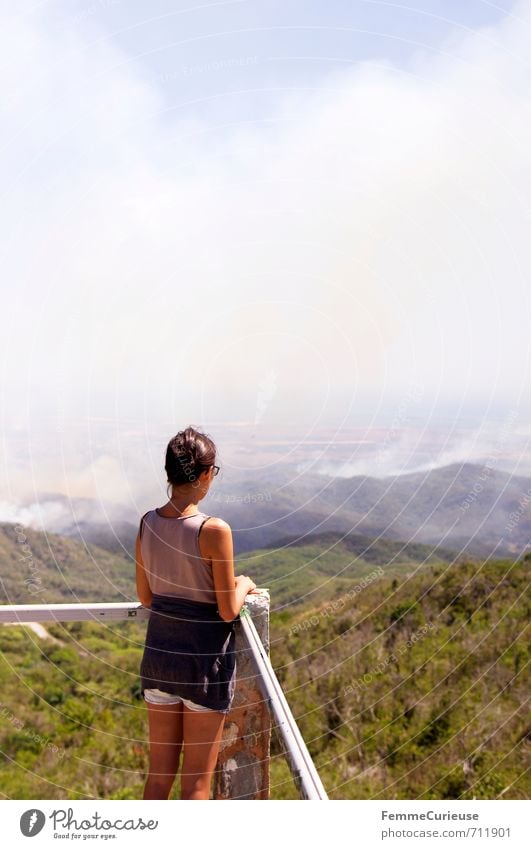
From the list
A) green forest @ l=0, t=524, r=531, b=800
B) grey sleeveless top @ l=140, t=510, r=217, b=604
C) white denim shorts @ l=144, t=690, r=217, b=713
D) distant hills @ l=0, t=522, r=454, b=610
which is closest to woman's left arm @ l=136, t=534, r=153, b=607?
grey sleeveless top @ l=140, t=510, r=217, b=604

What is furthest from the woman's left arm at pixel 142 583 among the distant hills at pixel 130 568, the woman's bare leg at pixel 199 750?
the distant hills at pixel 130 568

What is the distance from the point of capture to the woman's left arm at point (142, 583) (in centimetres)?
287

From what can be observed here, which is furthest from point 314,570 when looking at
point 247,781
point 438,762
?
point 247,781

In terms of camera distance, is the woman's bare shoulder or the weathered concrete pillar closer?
the woman's bare shoulder

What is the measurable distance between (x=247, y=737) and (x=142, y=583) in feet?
2.80

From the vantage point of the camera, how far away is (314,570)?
13141 mm

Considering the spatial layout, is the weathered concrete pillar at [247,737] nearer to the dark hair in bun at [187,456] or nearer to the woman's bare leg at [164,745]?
the woman's bare leg at [164,745]

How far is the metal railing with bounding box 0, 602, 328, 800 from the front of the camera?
221 cm

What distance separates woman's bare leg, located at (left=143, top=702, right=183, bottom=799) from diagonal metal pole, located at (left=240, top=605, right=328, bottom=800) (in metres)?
0.40

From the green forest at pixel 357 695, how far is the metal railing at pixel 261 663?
5701 mm

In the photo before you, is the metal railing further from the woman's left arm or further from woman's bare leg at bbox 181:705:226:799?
woman's bare leg at bbox 181:705:226:799

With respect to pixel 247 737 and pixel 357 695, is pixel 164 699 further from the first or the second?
pixel 357 695
